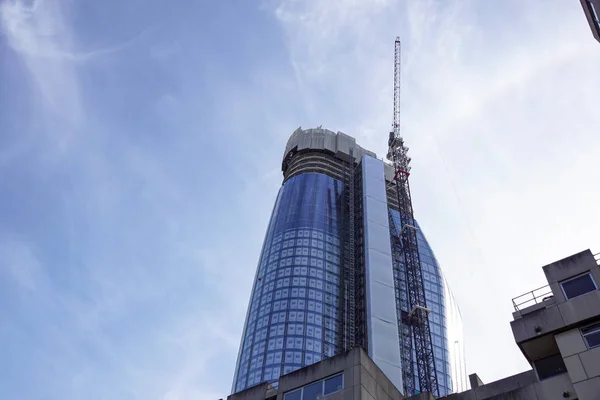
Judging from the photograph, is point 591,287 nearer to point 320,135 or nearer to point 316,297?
point 316,297

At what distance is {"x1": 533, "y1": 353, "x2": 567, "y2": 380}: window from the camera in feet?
99.6

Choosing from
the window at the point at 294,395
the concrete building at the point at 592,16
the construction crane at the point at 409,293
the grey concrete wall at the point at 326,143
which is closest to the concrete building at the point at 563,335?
the window at the point at 294,395

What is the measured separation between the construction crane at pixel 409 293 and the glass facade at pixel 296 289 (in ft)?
50.9

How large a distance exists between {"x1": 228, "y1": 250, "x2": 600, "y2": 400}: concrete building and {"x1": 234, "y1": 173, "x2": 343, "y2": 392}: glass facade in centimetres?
8104

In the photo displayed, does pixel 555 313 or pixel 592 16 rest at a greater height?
pixel 592 16

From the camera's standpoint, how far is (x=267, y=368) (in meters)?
116

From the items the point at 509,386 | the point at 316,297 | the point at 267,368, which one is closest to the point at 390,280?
the point at 316,297

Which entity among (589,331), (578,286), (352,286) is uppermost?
(352,286)

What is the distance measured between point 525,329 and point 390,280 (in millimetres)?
102151

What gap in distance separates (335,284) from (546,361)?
10672 cm

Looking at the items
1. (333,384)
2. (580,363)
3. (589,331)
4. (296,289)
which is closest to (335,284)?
(296,289)

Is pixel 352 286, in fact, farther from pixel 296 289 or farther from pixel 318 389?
pixel 318 389

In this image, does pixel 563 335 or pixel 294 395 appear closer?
pixel 563 335

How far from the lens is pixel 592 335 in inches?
1137
